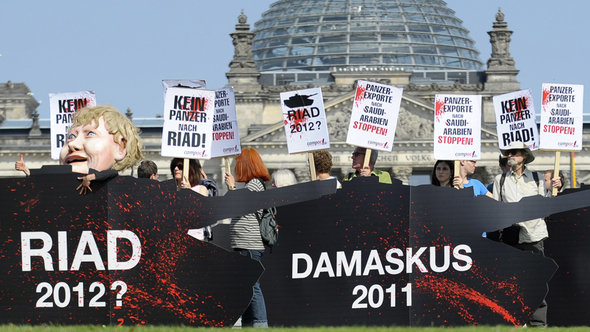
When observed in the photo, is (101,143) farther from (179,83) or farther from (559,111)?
(559,111)

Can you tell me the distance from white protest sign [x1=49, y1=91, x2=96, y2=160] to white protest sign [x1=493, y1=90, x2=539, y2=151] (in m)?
4.58

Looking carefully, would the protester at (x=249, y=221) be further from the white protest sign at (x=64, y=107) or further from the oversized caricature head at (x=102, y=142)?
the white protest sign at (x=64, y=107)

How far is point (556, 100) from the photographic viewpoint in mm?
16812

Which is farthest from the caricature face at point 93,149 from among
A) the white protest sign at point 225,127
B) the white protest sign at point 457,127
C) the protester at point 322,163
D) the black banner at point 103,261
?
the white protest sign at point 225,127

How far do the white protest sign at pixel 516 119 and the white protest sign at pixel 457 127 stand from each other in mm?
875

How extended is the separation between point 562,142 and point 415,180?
73.5 meters

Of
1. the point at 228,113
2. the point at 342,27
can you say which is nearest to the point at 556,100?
the point at 228,113

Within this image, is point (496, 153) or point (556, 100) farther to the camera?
point (496, 153)

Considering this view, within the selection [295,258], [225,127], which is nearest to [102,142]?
[295,258]

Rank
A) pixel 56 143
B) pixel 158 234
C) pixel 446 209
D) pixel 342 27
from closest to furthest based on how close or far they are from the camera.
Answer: pixel 158 234
pixel 446 209
pixel 56 143
pixel 342 27

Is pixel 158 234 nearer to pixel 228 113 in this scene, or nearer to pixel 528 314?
pixel 528 314

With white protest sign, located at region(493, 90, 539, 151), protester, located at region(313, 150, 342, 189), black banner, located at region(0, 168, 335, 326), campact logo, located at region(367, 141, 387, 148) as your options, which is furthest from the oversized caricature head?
white protest sign, located at region(493, 90, 539, 151)

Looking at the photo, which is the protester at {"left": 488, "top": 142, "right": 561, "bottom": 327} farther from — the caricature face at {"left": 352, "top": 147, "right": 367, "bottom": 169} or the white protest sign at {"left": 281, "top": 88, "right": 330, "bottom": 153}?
the white protest sign at {"left": 281, "top": 88, "right": 330, "bottom": 153}

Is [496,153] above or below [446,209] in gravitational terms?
below
